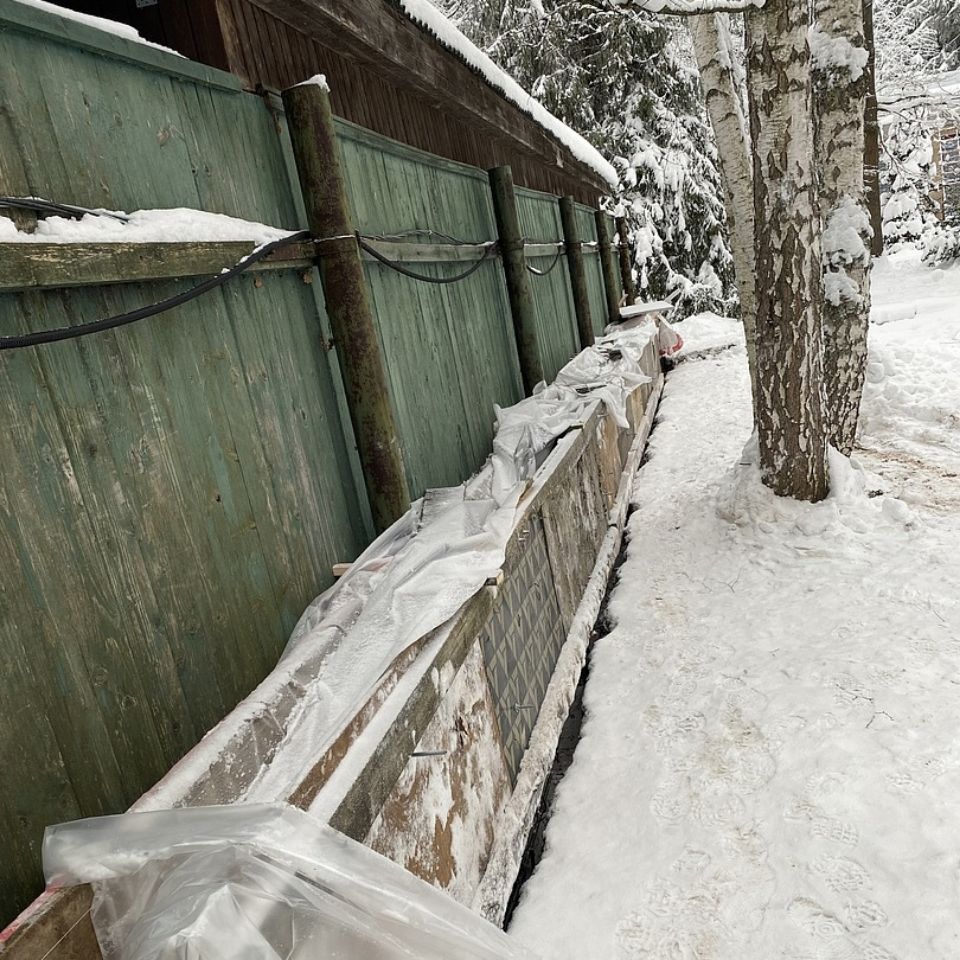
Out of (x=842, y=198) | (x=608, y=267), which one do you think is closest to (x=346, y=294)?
(x=842, y=198)

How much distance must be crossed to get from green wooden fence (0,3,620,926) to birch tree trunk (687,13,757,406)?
4.41 m

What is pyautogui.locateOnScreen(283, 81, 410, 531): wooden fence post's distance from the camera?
9.05 ft

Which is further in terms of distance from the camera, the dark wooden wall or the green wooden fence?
the dark wooden wall

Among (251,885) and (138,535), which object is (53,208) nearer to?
(138,535)

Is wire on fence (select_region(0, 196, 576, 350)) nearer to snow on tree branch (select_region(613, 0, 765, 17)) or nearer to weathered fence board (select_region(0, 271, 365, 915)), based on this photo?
weathered fence board (select_region(0, 271, 365, 915))

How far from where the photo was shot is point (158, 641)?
187 centimetres

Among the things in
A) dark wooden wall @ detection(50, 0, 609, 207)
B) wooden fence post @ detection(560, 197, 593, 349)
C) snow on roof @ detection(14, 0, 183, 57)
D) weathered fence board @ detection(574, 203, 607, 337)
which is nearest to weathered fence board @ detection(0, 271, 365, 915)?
snow on roof @ detection(14, 0, 183, 57)

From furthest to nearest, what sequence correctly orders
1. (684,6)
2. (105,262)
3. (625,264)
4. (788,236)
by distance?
1. (625,264)
2. (788,236)
3. (684,6)
4. (105,262)

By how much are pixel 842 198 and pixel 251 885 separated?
6.34m

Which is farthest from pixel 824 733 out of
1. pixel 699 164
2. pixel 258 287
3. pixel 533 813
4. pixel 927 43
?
pixel 927 43

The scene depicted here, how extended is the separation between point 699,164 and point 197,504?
18.6 m

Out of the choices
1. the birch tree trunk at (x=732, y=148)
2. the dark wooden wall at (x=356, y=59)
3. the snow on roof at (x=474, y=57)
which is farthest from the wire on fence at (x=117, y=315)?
the birch tree trunk at (x=732, y=148)

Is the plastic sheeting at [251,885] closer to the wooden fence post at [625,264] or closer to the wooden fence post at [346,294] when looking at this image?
the wooden fence post at [346,294]

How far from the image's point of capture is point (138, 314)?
1.79 m
